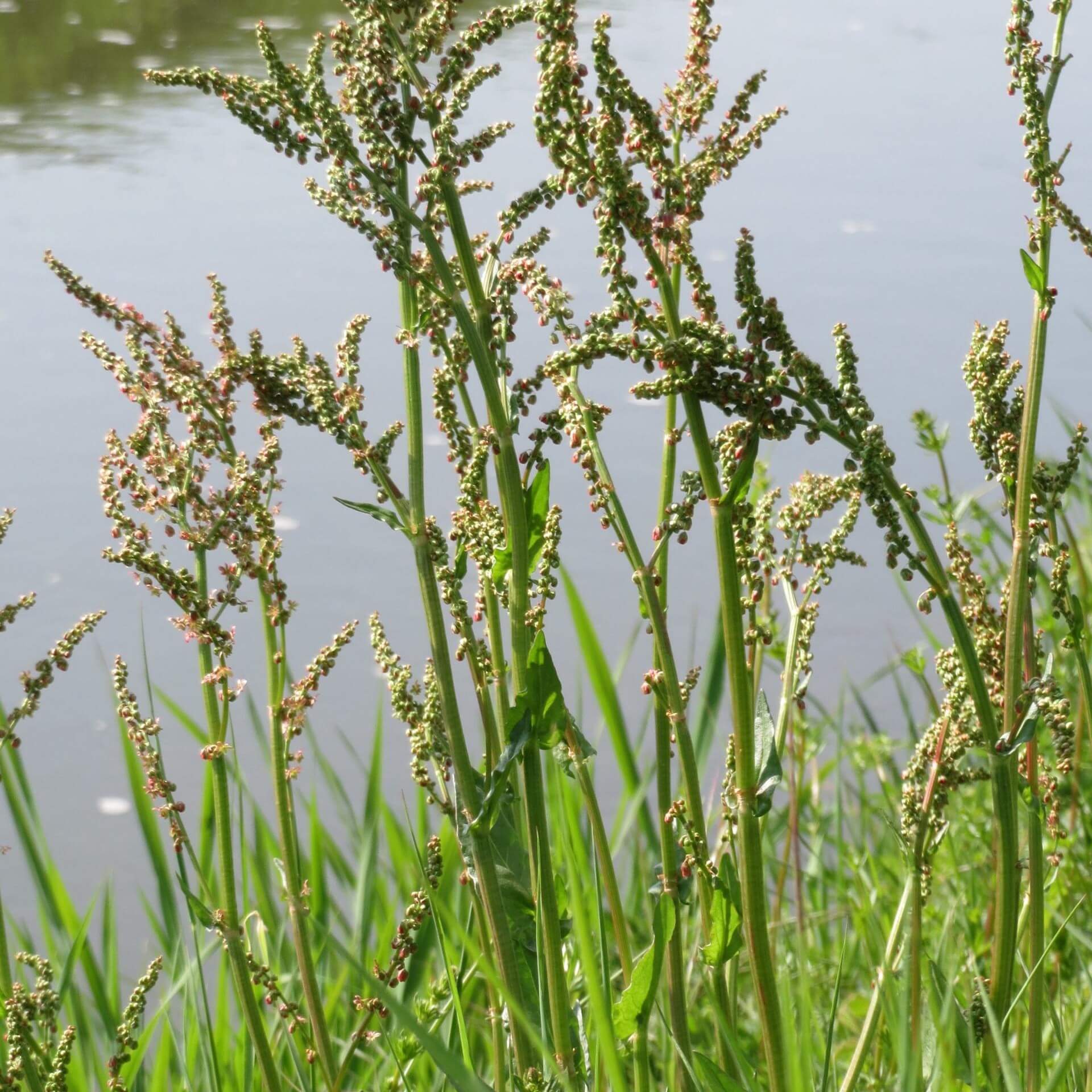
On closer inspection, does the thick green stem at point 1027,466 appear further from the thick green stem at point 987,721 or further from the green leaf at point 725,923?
the green leaf at point 725,923

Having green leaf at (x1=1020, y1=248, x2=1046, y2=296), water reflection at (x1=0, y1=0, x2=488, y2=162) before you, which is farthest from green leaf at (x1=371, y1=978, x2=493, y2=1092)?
water reflection at (x1=0, y1=0, x2=488, y2=162)

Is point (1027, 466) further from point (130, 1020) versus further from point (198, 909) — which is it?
point (130, 1020)

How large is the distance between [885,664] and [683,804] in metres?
3.76

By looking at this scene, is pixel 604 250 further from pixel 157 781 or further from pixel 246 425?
pixel 246 425

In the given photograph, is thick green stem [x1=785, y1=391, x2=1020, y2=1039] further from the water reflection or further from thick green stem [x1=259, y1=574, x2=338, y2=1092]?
the water reflection

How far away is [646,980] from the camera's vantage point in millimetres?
1428

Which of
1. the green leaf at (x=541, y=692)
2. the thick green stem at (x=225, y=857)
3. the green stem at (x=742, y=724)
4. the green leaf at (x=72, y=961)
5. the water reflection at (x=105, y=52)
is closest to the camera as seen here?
the green stem at (x=742, y=724)

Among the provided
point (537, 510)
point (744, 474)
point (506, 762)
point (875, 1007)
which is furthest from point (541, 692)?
point (875, 1007)

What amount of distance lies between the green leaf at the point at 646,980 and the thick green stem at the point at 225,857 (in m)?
0.42

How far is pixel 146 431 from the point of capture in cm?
170

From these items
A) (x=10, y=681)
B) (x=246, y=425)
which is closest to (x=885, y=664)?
(x=246, y=425)

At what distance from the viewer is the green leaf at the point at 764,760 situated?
4.23 feet

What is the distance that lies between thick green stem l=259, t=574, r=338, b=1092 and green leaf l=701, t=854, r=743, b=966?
49 centimetres

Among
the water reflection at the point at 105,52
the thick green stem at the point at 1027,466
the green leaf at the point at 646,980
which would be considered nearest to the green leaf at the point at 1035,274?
the thick green stem at the point at 1027,466
